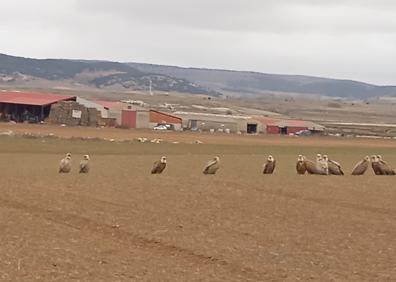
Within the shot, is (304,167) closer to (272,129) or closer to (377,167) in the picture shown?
(377,167)

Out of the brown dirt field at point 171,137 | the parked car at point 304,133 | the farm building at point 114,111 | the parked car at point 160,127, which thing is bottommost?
the parked car at point 304,133

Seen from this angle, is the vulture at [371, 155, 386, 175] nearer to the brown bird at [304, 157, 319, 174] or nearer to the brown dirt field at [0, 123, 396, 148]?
the brown bird at [304, 157, 319, 174]

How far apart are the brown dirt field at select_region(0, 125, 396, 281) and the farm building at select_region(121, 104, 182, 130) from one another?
215 feet

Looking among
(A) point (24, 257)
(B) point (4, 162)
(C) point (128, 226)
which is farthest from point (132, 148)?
(A) point (24, 257)

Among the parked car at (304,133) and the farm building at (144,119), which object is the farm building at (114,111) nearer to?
the farm building at (144,119)

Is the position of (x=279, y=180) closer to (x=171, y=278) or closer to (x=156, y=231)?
(x=156, y=231)

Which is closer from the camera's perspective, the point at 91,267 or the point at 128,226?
the point at 91,267

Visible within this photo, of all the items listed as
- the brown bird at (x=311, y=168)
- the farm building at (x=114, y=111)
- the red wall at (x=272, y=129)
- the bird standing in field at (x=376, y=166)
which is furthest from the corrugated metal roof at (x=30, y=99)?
the bird standing in field at (x=376, y=166)

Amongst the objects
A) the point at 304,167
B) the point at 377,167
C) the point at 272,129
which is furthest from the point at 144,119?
the point at 304,167

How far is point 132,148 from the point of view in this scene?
59562 millimetres

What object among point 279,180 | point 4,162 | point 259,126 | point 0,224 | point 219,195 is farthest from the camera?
point 259,126

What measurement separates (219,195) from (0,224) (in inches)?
343

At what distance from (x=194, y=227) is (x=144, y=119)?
8235cm

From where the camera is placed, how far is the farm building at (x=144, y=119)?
101125 mm
